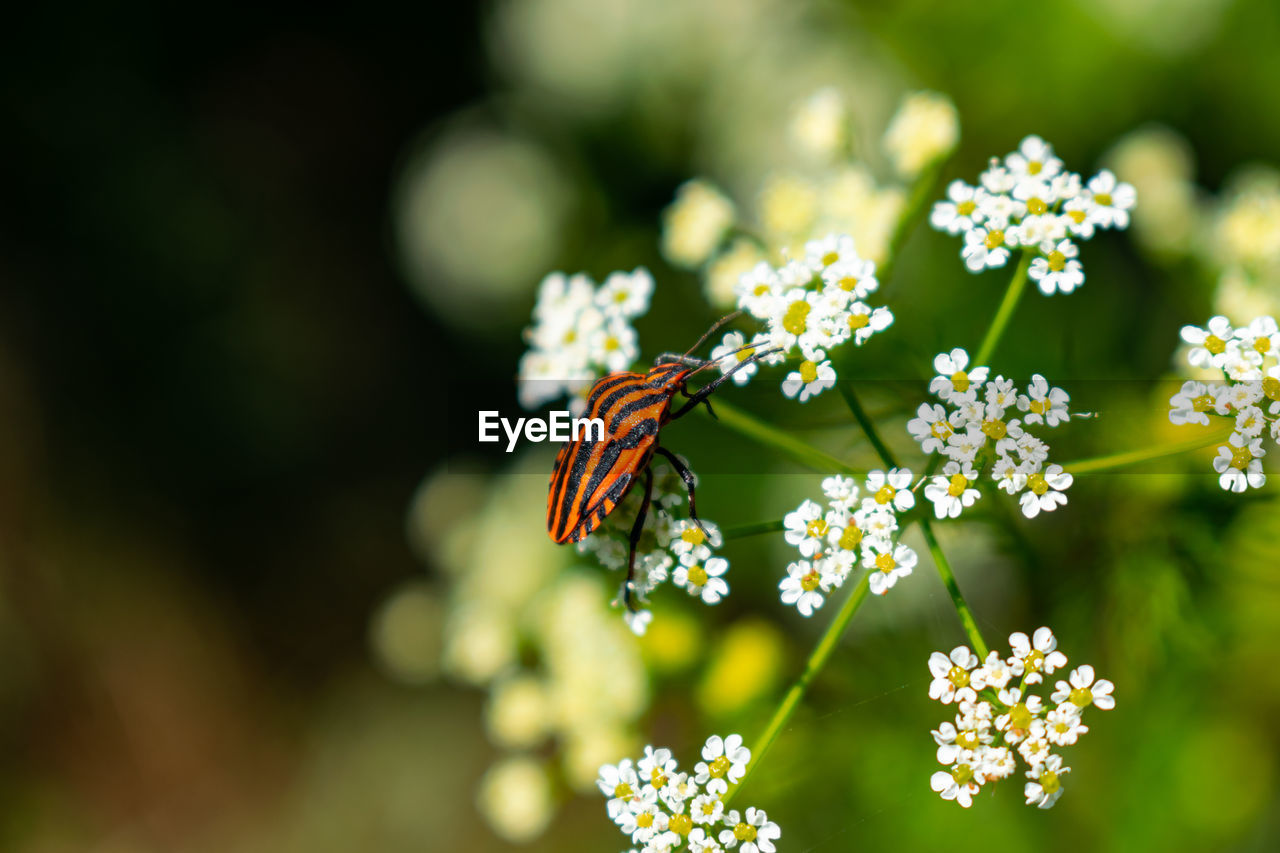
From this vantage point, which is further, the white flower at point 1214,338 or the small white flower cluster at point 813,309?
the small white flower cluster at point 813,309

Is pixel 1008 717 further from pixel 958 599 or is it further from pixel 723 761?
pixel 723 761

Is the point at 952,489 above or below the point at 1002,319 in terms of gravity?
below

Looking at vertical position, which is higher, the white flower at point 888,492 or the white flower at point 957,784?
the white flower at point 888,492

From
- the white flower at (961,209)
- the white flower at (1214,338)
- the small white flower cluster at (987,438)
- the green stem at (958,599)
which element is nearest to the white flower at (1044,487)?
the small white flower cluster at (987,438)

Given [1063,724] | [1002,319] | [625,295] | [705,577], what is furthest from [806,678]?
[625,295]

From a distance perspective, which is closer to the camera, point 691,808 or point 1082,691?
point 1082,691

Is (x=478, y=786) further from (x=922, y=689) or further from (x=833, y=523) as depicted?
(x=833, y=523)

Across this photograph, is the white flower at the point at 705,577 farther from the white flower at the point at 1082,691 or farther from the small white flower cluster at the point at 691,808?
the white flower at the point at 1082,691
